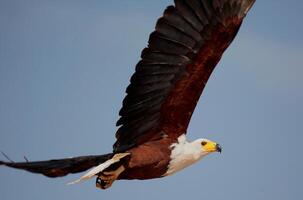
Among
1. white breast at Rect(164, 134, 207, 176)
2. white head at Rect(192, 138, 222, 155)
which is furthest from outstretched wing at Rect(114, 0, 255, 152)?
white head at Rect(192, 138, 222, 155)

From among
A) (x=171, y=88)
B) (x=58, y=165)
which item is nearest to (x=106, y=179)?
(x=58, y=165)

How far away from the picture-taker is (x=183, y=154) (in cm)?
1055

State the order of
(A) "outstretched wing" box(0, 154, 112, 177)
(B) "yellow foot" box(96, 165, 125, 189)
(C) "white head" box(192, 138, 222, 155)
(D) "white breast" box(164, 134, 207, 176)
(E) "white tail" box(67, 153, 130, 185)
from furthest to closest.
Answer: (C) "white head" box(192, 138, 222, 155), (D) "white breast" box(164, 134, 207, 176), (B) "yellow foot" box(96, 165, 125, 189), (E) "white tail" box(67, 153, 130, 185), (A) "outstretched wing" box(0, 154, 112, 177)

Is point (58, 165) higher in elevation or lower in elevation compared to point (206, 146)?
higher

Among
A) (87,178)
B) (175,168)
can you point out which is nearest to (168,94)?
(175,168)

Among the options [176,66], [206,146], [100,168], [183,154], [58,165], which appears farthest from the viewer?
[206,146]

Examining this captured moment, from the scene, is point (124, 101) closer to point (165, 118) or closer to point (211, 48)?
point (165, 118)

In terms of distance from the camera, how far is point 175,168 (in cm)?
1050

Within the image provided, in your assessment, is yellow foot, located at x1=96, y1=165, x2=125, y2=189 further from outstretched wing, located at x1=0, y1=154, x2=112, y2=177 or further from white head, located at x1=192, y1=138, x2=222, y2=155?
white head, located at x1=192, y1=138, x2=222, y2=155

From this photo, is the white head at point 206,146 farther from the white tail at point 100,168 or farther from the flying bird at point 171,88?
the white tail at point 100,168

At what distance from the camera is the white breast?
34.3 feet

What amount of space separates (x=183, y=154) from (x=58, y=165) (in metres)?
2.27

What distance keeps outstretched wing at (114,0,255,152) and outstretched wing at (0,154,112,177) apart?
114 centimetres

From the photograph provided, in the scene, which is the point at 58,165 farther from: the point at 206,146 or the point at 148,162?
the point at 206,146
